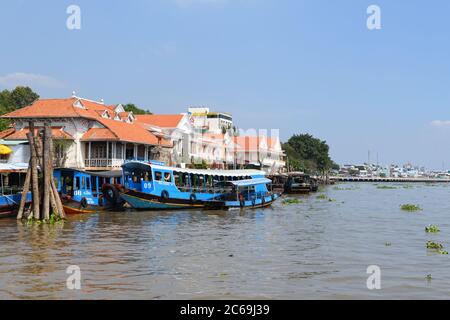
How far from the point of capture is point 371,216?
3100cm

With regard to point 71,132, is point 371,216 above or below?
below

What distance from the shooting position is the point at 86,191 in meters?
29.7

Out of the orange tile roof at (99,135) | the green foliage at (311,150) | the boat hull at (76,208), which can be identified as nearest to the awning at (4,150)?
the orange tile roof at (99,135)

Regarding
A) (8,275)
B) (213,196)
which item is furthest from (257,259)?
(213,196)

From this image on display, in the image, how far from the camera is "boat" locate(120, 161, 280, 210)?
102ft

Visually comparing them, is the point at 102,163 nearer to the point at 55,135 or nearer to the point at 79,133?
the point at 79,133

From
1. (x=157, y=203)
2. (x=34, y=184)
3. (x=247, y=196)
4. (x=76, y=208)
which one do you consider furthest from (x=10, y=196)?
(x=247, y=196)

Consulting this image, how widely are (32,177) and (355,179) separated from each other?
411 ft

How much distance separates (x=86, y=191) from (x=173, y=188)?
210 inches

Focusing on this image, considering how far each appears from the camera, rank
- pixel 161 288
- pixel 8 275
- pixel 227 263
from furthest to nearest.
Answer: pixel 227 263
pixel 8 275
pixel 161 288

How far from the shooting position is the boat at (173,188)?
31.1 meters

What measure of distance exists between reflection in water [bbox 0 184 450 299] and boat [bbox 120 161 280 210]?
16.2ft

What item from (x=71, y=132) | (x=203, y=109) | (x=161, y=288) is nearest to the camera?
(x=161, y=288)
